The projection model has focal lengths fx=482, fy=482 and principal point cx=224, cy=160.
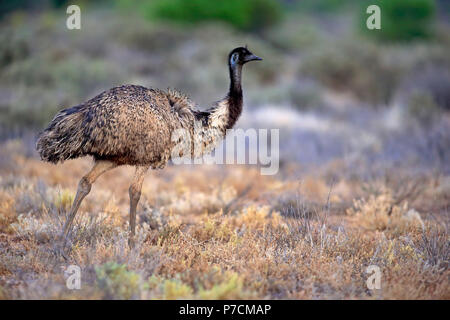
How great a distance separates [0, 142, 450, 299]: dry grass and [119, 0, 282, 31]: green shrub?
2446cm

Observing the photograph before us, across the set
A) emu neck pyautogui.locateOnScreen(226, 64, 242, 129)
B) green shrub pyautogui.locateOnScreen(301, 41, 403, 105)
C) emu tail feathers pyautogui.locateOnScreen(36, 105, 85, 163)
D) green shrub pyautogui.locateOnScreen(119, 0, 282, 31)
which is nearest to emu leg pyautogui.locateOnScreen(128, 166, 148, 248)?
emu tail feathers pyautogui.locateOnScreen(36, 105, 85, 163)

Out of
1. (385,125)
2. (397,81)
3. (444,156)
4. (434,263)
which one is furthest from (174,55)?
(434,263)

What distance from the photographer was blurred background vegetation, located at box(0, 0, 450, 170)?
11891 mm

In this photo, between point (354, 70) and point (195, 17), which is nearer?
point (354, 70)

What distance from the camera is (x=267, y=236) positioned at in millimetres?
5145

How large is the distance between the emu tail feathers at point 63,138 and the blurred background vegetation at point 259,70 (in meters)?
5.84

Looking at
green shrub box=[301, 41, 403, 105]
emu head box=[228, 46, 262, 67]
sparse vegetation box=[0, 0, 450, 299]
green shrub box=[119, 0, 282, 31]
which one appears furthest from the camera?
green shrub box=[119, 0, 282, 31]

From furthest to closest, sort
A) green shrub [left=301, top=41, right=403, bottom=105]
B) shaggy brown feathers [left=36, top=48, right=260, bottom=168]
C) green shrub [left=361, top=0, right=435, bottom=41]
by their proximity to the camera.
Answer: green shrub [left=361, top=0, right=435, bottom=41] → green shrub [left=301, top=41, right=403, bottom=105] → shaggy brown feathers [left=36, top=48, right=260, bottom=168]

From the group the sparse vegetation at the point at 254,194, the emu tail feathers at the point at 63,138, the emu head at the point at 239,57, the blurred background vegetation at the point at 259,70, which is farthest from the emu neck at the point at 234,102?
the blurred background vegetation at the point at 259,70

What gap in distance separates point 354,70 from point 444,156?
10.6 m

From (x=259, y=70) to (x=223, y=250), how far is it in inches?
674

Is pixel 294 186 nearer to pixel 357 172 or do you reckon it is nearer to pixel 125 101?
pixel 357 172

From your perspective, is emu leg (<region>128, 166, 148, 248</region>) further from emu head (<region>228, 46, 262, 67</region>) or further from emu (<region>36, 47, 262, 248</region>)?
emu head (<region>228, 46, 262, 67</region>)

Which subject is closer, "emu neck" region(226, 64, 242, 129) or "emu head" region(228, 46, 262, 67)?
"emu neck" region(226, 64, 242, 129)
